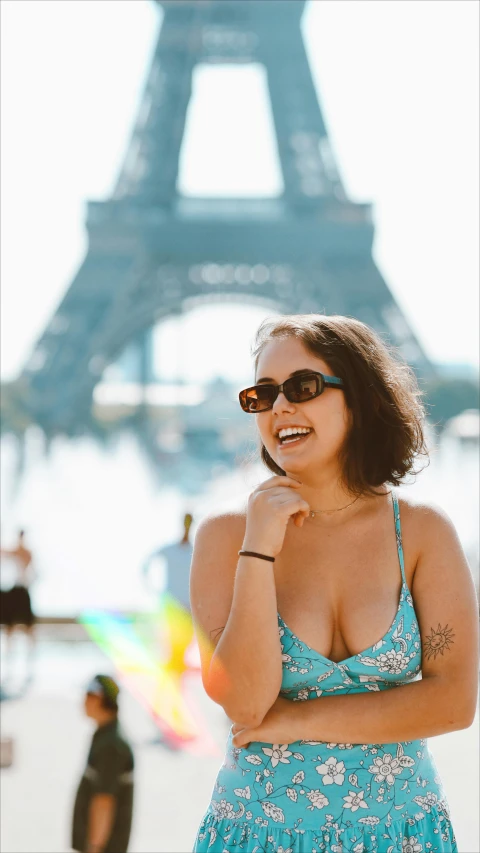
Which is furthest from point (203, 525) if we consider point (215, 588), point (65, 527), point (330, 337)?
point (65, 527)

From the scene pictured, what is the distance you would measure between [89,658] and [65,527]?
12.6 m

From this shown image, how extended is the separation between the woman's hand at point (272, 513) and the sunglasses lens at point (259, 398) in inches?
4.4

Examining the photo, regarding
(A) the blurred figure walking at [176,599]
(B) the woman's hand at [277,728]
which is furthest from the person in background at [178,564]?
(B) the woman's hand at [277,728]

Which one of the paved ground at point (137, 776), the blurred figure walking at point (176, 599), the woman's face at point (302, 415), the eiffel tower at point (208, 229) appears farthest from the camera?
the eiffel tower at point (208, 229)

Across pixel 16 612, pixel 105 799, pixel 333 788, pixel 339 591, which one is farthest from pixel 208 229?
pixel 333 788

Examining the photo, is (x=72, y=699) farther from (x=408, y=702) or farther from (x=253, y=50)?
(x=253, y=50)

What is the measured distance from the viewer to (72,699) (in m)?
4.90

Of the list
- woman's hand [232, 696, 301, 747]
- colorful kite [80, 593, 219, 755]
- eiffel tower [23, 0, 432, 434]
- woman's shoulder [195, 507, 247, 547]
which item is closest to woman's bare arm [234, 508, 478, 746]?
woman's hand [232, 696, 301, 747]

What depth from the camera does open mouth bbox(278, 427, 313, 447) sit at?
1.35 metres

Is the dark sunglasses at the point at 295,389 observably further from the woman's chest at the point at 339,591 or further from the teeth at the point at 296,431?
the woman's chest at the point at 339,591

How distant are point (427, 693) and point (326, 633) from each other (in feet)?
0.52

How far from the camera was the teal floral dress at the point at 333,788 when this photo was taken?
49.1 inches

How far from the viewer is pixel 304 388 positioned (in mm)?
1326

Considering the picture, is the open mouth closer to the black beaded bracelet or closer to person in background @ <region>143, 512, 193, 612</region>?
the black beaded bracelet
